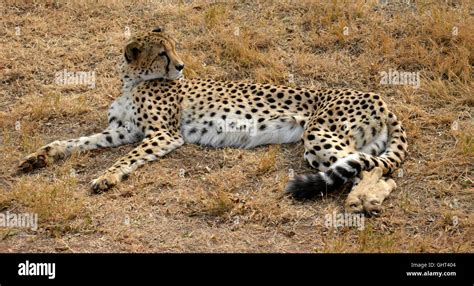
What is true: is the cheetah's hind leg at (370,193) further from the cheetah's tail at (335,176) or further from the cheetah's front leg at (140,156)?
the cheetah's front leg at (140,156)

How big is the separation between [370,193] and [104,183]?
77.6 inches

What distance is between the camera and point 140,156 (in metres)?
6.19

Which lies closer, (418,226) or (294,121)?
(418,226)

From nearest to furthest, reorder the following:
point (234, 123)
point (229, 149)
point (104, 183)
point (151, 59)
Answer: point (104, 183) < point (229, 149) < point (234, 123) < point (151, 59)

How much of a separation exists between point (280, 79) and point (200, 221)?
8.78 ft

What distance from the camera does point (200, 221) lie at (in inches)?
212

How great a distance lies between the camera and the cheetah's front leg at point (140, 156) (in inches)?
229

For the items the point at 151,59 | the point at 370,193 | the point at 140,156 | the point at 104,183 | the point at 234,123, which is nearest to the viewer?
the point at 370,193

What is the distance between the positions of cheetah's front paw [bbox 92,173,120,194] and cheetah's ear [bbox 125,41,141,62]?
1502 mm

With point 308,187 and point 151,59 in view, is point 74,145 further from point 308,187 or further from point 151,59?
point 308,187

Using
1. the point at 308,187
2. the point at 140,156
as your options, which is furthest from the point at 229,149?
the point at 308,187

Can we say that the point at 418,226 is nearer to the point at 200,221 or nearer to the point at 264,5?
the point at 200,221

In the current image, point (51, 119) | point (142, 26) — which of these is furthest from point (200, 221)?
point (142, 26)

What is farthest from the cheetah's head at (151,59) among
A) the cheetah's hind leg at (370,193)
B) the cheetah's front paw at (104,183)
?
the cheetah's hind leg at (370,193)
